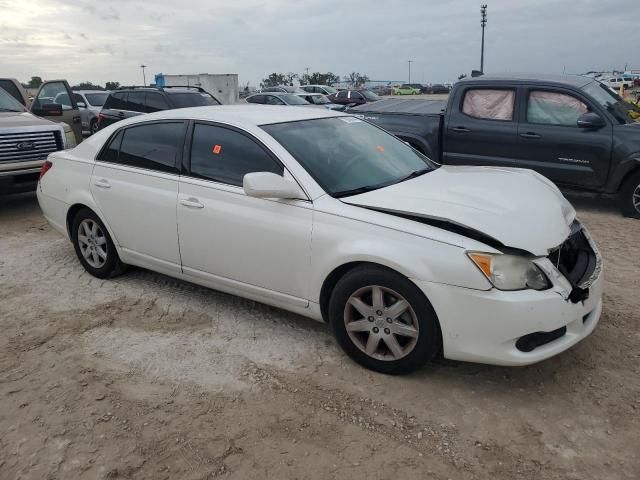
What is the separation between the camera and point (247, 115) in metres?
4.13

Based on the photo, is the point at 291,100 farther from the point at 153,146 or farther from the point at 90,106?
the point at 153,146

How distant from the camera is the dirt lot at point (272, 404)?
2.67 metres

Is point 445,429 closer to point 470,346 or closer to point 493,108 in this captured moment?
point 470,346

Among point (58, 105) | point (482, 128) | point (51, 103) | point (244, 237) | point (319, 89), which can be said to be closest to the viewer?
point (244, 237)

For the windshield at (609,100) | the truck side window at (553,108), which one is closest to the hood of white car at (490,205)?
the truck side window at (553,108)

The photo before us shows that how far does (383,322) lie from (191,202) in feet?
5.57

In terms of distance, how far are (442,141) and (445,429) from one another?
572 cm

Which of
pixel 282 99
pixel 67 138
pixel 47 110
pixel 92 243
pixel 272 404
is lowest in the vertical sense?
pixel 272 404

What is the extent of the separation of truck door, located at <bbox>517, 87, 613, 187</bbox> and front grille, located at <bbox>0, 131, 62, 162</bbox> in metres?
6.46

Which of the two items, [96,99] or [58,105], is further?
[96,99]

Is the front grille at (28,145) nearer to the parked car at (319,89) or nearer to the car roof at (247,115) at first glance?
the car roof at (247,115)

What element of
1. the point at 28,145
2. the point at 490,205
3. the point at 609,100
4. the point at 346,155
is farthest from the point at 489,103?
the point at 28,145

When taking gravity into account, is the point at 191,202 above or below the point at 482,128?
below

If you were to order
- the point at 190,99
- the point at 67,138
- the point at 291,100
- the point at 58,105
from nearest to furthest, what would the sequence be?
the point at 67,138, the point at 58,105, the point at 190,99, the point at 291,100
